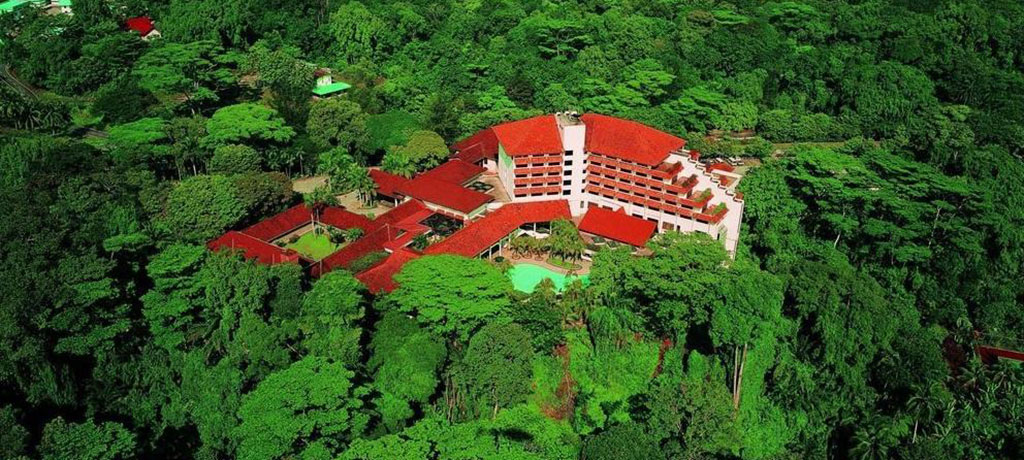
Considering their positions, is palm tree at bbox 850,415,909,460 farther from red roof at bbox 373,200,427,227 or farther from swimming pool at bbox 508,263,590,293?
red roof at bbox 373,200,427,227

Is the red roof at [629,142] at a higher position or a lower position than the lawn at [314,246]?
higher

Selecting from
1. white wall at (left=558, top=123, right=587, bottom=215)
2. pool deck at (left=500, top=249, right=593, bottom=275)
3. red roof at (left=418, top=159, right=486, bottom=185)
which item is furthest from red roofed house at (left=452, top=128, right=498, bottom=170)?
pool deck at (left=500, top=249, right=593, bottom=275)

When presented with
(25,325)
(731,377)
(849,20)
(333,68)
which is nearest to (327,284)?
(25,325)

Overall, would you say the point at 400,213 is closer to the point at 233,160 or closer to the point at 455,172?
the point at 455,172

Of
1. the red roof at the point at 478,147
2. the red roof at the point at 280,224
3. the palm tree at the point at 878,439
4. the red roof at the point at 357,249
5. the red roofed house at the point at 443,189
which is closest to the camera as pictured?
the palm tree at the point at 878,439

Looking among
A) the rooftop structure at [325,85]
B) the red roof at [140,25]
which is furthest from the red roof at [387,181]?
the red roof at [140,25]

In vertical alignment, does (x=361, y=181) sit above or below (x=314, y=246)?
above

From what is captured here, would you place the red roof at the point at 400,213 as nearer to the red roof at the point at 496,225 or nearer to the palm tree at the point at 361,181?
the palm tree at the point at 361,181

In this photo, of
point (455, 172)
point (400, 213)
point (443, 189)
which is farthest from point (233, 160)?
point (455, 172)
